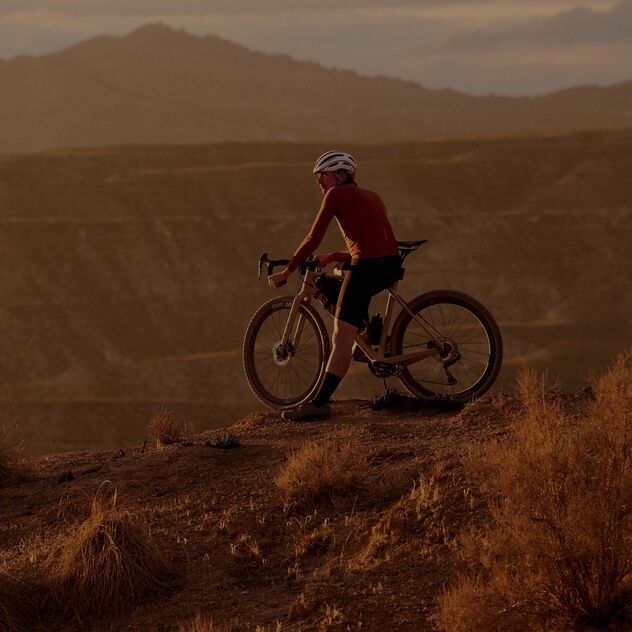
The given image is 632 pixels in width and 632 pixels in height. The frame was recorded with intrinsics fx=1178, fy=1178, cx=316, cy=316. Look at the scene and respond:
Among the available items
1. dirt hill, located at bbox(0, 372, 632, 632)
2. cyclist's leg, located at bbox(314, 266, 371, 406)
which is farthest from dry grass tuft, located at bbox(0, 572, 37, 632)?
cyclist's leg, located at bbox(314, 266, 371, 406)

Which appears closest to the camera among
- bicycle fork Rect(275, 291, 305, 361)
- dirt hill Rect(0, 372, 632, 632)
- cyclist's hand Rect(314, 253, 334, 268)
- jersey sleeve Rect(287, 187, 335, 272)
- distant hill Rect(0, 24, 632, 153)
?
dirt hill Rect(0, 372, 632, 632)

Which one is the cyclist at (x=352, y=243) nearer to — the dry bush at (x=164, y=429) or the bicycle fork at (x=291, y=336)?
the bicycle fork at (x=291, y=336)

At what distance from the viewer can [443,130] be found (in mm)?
159000

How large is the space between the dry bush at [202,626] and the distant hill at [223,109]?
5022 inches

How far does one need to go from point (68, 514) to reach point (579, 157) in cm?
6717

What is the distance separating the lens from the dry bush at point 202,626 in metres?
5.34

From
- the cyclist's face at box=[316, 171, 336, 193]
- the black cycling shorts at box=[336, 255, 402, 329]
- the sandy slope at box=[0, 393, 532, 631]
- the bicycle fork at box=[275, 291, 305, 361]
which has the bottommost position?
the sandy slope at box=[0, 393, 532, 631]

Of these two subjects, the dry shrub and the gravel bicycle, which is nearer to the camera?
the dry shrub

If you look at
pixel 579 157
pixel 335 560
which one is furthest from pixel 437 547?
pixel 579 157

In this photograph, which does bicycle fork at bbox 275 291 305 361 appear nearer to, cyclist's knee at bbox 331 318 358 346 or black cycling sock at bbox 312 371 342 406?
black cycling sock at bbox 312 371 342 406

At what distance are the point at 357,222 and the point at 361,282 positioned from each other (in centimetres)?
43

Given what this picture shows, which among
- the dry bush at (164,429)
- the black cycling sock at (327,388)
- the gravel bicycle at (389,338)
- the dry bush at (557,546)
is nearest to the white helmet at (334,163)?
the gravel bicycle at (389,338)

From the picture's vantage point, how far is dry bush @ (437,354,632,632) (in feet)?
17.2

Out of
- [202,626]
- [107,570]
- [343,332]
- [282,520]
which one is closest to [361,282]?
[343,332]
